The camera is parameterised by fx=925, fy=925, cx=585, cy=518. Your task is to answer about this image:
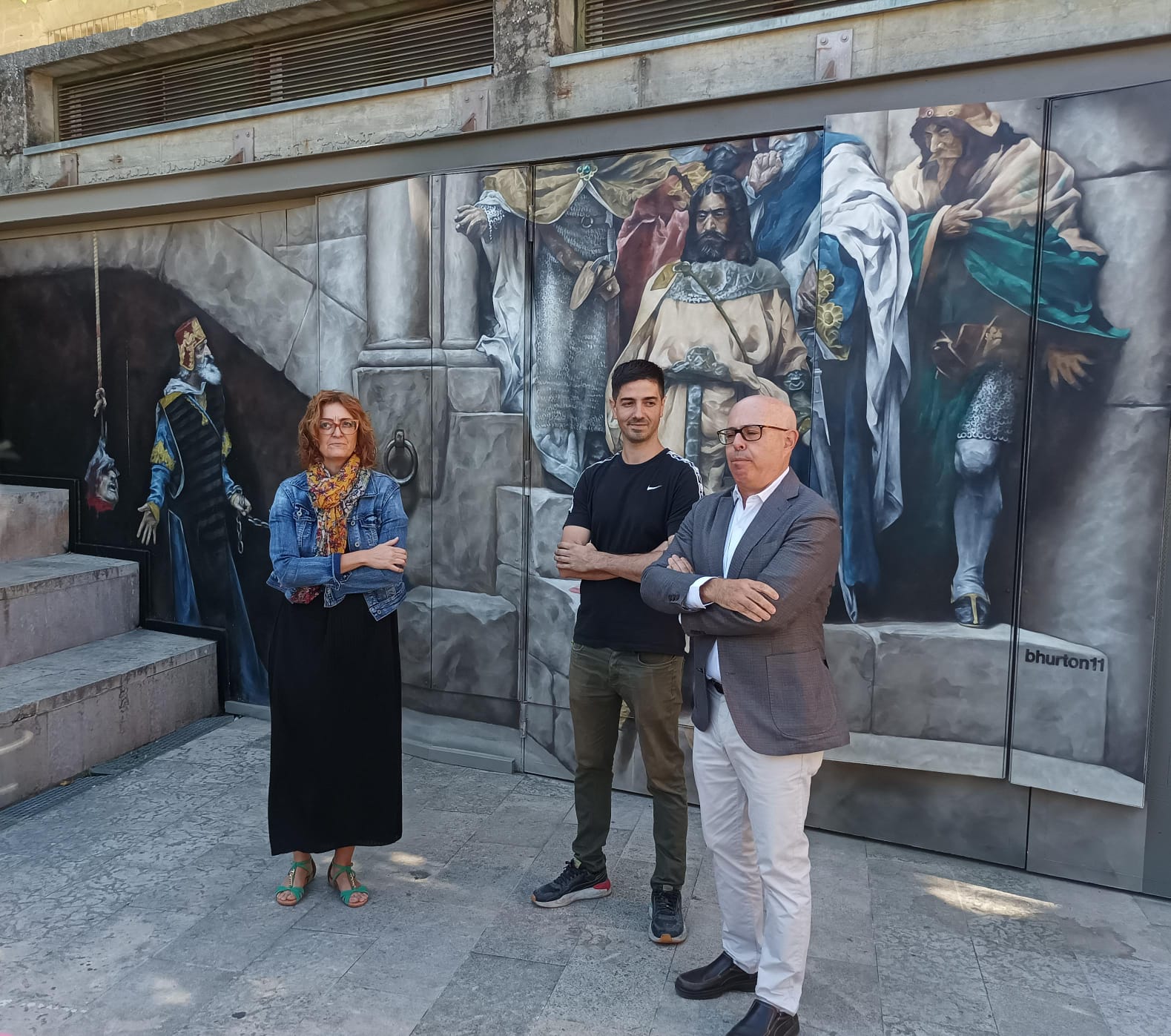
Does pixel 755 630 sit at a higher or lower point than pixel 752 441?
lower

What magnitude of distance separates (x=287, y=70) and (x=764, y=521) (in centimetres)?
473

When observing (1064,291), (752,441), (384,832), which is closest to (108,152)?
(384,832)

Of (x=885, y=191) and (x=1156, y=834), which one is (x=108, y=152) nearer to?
(x=885, y=191)

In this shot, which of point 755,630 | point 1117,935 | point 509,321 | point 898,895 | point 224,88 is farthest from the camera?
point 224,88

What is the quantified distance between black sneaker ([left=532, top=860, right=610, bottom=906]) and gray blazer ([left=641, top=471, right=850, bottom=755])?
1.30 meters

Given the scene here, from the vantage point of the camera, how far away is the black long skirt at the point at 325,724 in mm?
3711

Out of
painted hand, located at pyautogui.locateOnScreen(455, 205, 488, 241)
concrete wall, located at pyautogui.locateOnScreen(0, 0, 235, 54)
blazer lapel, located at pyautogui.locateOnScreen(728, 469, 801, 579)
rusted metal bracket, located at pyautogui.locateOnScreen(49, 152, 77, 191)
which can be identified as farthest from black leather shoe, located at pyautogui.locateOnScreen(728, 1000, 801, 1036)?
concrete wall, located at pyautogui.locateOnScreen(0, 0, 235, 54)

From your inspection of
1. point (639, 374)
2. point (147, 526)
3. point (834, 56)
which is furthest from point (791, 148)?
point (147, 526)

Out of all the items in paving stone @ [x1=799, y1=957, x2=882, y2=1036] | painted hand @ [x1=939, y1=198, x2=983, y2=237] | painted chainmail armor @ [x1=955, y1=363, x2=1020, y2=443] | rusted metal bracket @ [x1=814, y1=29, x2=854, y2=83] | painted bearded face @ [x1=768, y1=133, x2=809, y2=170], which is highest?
rusted metal bracket @ [x1=814, y1=29, x2=854, y2=83]

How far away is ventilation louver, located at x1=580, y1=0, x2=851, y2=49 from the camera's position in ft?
15.0

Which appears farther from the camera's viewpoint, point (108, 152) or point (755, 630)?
point (108, 152)

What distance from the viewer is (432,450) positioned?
210 inches

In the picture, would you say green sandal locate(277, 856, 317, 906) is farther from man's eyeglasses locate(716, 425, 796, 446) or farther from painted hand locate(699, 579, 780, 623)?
man's eyeglasses locate(716, 425, 796, 446)

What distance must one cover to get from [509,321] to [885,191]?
2039 mm
